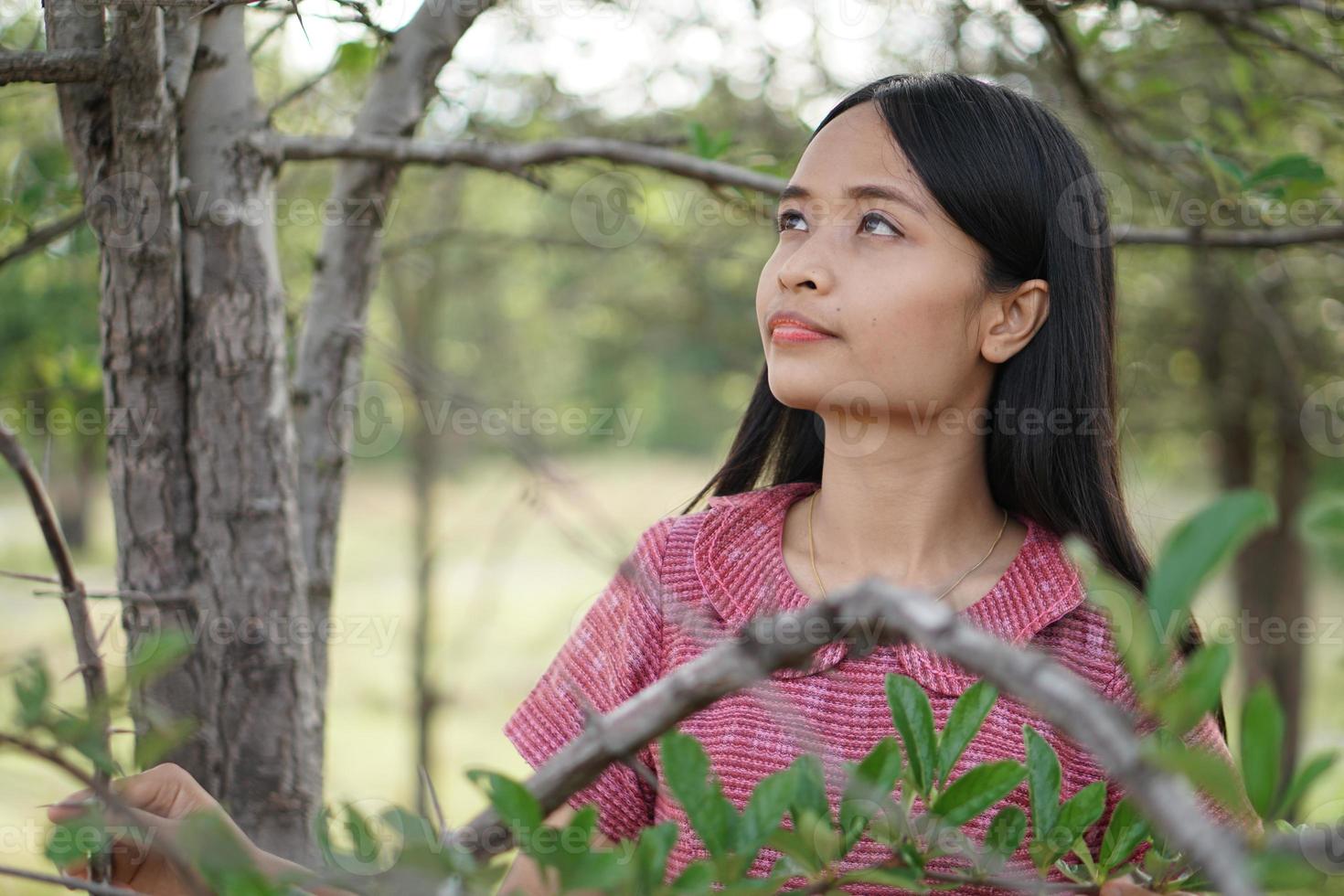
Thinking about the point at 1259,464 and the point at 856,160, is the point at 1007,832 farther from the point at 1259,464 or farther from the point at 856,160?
the point at 1259,464

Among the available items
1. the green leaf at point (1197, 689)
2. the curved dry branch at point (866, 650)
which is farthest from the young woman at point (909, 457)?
the green leaf at point (1197, 689)

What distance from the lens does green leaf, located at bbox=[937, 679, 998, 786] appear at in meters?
0.71

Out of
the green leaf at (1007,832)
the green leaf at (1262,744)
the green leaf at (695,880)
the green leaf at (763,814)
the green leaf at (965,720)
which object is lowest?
the green leaf at (1007,832)

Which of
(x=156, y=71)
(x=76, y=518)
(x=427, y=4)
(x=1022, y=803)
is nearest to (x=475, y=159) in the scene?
(x=427, y=4)

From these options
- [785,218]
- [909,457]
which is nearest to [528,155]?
[785,218]

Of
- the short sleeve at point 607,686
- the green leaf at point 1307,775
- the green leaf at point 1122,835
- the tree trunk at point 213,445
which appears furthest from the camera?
the short sleeve at point 607,686

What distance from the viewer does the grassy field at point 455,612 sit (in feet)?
17.9

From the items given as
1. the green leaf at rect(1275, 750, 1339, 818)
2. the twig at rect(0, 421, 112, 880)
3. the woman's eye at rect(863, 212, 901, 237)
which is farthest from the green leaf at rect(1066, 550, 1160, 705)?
the woman's eye at rect(863, 212, 901, 237)

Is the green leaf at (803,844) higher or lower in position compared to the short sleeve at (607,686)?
higher

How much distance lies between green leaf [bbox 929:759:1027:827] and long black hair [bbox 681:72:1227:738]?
32.8 inches

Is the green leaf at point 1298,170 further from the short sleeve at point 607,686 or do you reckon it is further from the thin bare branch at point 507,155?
the short sleeve at point 607,686

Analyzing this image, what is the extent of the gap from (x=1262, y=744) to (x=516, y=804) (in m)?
0.34

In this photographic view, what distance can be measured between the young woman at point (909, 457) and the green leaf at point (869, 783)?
660mm

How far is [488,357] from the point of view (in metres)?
6.43
